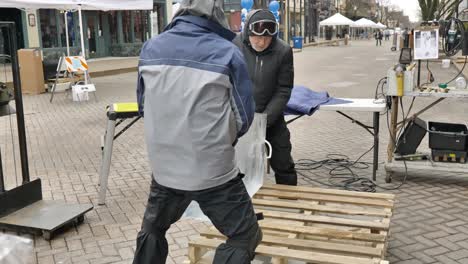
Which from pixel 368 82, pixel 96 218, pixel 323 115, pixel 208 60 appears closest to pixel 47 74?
pixel 323 115

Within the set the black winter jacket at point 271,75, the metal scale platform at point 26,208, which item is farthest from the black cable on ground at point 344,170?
the metal scale platform at point 26,208

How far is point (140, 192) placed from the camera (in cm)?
539

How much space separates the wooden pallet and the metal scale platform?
150 cm

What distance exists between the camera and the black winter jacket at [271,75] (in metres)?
4.40

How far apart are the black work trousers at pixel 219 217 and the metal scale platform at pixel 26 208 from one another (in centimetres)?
171

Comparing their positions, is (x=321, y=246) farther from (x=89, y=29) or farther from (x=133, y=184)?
(x=89, y=29)

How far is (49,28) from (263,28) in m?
19.6

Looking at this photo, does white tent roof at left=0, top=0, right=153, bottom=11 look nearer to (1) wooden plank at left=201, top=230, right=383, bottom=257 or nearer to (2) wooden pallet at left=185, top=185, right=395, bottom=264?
(2) wooden pallet at left=185, top=185, right=395, bottom=264

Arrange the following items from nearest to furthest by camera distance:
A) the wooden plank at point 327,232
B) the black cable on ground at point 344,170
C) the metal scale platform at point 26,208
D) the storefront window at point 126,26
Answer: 1. the wooden plank at point 327,232
2. the metal scale platform at point 26,208
3. the black cable on ground at point 344,170
4. the storefront window at point 126,26

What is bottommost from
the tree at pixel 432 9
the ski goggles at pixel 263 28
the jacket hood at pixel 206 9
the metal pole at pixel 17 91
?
the metal pole at pixel 17 91

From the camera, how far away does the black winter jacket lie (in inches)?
173

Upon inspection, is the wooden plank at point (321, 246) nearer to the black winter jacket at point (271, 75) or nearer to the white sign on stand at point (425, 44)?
the black winter jacket at point (271, 75)

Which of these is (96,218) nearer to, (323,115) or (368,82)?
(323,115)

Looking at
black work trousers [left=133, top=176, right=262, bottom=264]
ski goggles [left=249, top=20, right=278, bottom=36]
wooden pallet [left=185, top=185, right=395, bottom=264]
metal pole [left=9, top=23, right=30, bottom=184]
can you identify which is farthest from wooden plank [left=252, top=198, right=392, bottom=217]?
metal pole [left=9, top=23, right=30, bottom=184]
